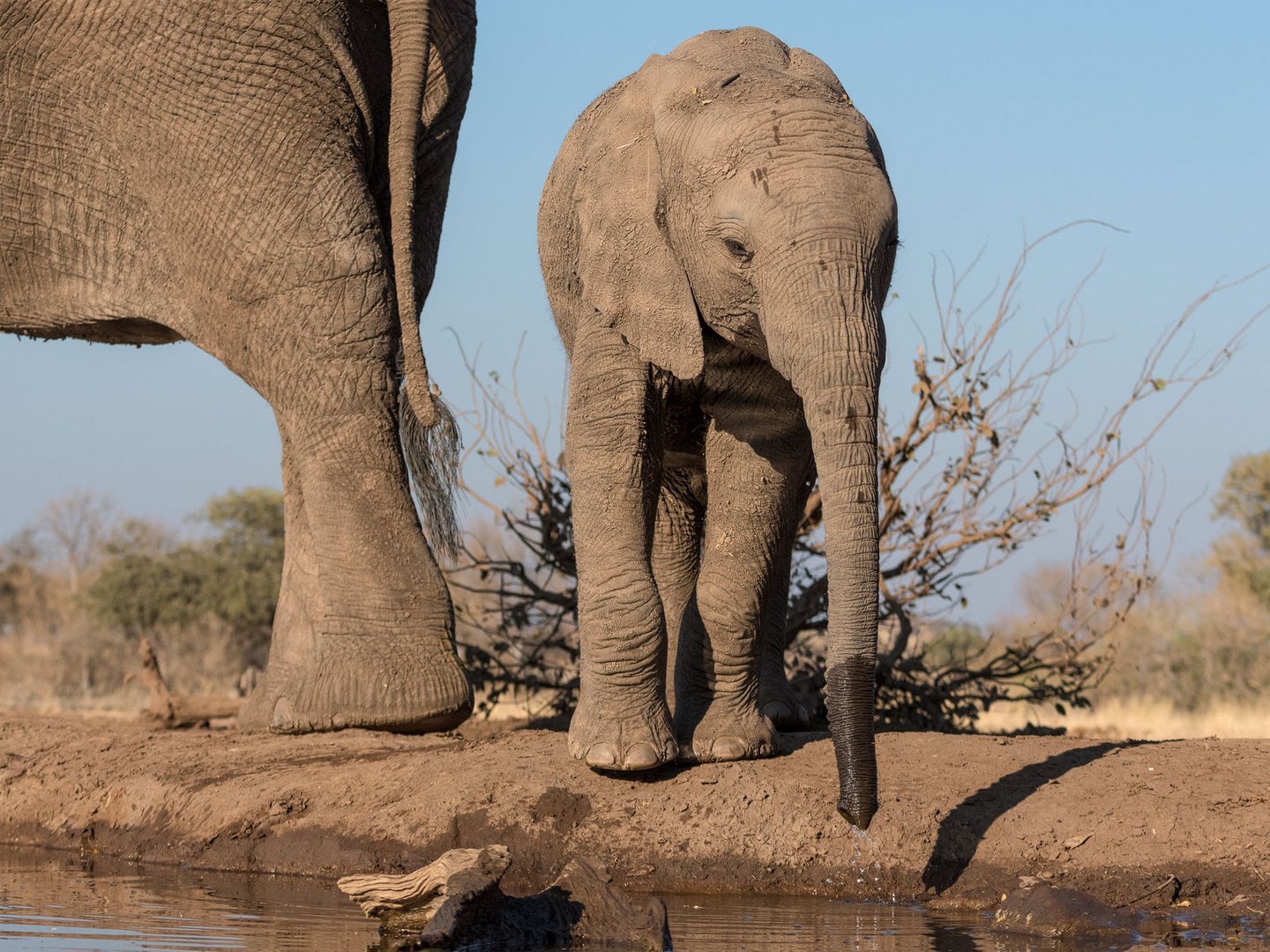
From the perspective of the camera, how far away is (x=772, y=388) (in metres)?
6.13

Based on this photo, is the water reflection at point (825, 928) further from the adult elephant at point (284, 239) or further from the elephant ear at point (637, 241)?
the adult elephant at point (284, 239)

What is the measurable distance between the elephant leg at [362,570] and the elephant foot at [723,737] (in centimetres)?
144

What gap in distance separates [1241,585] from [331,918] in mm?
17230

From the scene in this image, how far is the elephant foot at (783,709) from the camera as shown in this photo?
22.9 feet

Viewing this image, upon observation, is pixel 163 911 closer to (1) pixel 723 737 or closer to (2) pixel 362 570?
(1) pixel 723 737

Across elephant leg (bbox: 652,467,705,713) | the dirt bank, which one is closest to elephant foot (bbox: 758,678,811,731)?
the dirt bank

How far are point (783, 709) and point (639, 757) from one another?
1286mm

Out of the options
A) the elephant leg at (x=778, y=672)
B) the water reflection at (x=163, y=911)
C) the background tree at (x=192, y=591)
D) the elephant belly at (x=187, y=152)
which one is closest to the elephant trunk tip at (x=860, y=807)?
the water reflection at (x=163, y=911)

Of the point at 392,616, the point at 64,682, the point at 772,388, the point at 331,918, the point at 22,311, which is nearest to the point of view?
the point at 331,918

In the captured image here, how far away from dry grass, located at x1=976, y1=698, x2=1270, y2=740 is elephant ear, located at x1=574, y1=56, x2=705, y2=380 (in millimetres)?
4737

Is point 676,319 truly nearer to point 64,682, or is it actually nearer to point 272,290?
point 272,290

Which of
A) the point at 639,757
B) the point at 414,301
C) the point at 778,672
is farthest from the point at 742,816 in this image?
the point at 414,301

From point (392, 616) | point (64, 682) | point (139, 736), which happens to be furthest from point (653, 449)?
point (64, 682)

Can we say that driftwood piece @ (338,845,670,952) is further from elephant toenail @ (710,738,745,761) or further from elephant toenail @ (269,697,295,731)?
elephant toenail @ (269,697,295,731)
